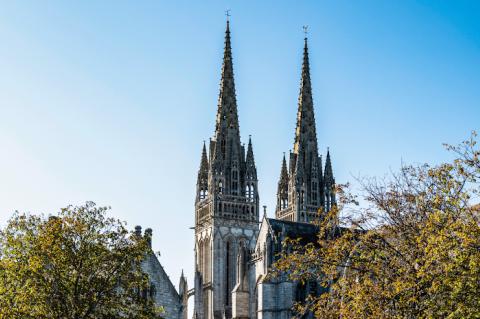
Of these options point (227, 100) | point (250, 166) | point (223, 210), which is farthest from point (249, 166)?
point (227, 100)

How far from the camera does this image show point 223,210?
270 feet

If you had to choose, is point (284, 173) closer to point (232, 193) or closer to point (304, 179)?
point (304, 179)

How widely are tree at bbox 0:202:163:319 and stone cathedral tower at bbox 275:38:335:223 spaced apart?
54230 mm

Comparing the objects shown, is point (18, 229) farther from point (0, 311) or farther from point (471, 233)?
point (471, 233)

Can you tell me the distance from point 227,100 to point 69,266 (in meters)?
59.0

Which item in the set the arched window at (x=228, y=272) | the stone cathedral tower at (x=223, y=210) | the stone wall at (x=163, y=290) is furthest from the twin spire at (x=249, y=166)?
the stone wall at (x=163, y=290)

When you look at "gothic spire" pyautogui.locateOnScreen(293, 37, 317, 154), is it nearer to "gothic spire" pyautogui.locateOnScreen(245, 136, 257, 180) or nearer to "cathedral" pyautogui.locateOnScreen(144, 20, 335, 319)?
A: "cathedral" pyautogui.locateOnScreen(144, 20, 335, 319)

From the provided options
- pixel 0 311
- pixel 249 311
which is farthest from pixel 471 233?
pixel 249 311

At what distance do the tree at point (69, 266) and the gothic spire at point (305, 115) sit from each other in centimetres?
5927

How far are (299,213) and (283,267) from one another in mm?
57700

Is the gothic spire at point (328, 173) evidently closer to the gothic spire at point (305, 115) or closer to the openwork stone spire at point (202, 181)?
the gothic spire at point (305, 115)

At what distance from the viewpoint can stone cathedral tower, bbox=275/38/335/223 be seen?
85.4 m

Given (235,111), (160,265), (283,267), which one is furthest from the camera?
(235,111)

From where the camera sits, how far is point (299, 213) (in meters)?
84.3
